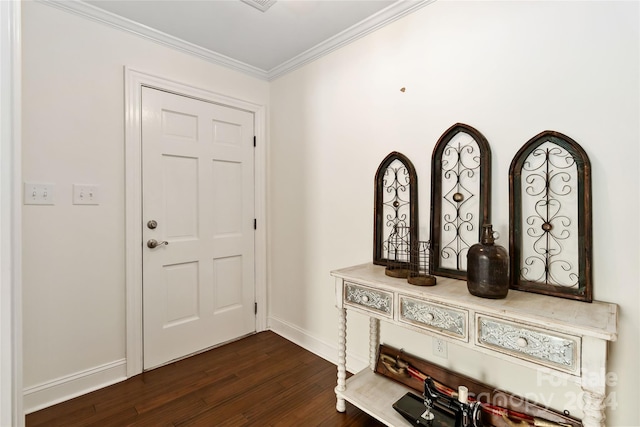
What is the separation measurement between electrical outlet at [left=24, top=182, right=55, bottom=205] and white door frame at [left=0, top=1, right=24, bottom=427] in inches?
31.1

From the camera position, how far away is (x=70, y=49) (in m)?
1.83

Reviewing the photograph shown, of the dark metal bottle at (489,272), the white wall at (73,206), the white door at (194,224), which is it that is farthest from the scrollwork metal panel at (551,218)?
the white wall at (73,206)

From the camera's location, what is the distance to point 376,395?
162 centimetres

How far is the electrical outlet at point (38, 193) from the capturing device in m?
1.69

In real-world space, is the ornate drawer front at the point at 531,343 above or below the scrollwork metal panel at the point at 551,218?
below

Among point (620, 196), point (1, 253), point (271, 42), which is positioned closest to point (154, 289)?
point (1, 253)

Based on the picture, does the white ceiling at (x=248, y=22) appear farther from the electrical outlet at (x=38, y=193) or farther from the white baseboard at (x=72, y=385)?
the white baseboard at (x=72, y=385)

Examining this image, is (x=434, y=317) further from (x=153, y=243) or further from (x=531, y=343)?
(x=153, y=243)

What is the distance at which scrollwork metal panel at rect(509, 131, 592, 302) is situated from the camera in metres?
1.25

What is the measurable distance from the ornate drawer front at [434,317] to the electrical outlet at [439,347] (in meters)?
0.40

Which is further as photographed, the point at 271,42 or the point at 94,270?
the point at 271,42

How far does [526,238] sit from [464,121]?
675 mm

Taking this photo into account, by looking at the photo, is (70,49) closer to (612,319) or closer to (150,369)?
(150,369)

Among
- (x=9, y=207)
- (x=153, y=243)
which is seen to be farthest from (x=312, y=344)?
(x=9, y=207)
